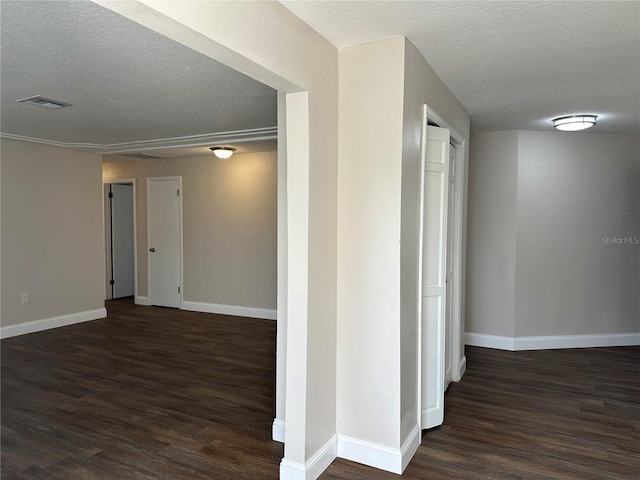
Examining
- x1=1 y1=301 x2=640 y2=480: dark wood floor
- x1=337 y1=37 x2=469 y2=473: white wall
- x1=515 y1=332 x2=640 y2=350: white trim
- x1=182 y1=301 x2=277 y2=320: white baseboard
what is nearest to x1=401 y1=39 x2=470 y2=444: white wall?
Result: x1=337 y1=37 x2=469 y2=473: white wall

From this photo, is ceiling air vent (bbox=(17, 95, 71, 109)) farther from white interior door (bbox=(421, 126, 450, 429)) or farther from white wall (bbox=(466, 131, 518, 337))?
white wall (bbox=(466, 131, 518, 337))

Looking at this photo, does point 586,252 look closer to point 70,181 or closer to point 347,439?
point 347,439

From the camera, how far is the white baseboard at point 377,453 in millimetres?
2564

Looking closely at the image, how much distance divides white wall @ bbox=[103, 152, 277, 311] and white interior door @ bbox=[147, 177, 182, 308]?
0.38 ft

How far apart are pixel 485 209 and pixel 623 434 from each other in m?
2.57

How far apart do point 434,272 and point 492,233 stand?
2.24 m

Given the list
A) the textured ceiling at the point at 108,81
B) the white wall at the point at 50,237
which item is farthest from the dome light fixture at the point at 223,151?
the white wall at the point at 50,237

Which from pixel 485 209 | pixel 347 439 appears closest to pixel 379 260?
pixel 347 439

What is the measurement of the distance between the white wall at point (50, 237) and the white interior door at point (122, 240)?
1505 millimetres

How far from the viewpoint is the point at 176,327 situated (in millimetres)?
5922

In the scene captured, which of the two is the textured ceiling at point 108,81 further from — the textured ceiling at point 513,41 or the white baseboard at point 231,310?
the white baseboard at point 231,310

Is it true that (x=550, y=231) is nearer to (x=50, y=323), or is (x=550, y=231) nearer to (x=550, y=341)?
(x=550, y=341)

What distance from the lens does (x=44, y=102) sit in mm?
3736

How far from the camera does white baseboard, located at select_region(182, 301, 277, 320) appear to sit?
641 cm
